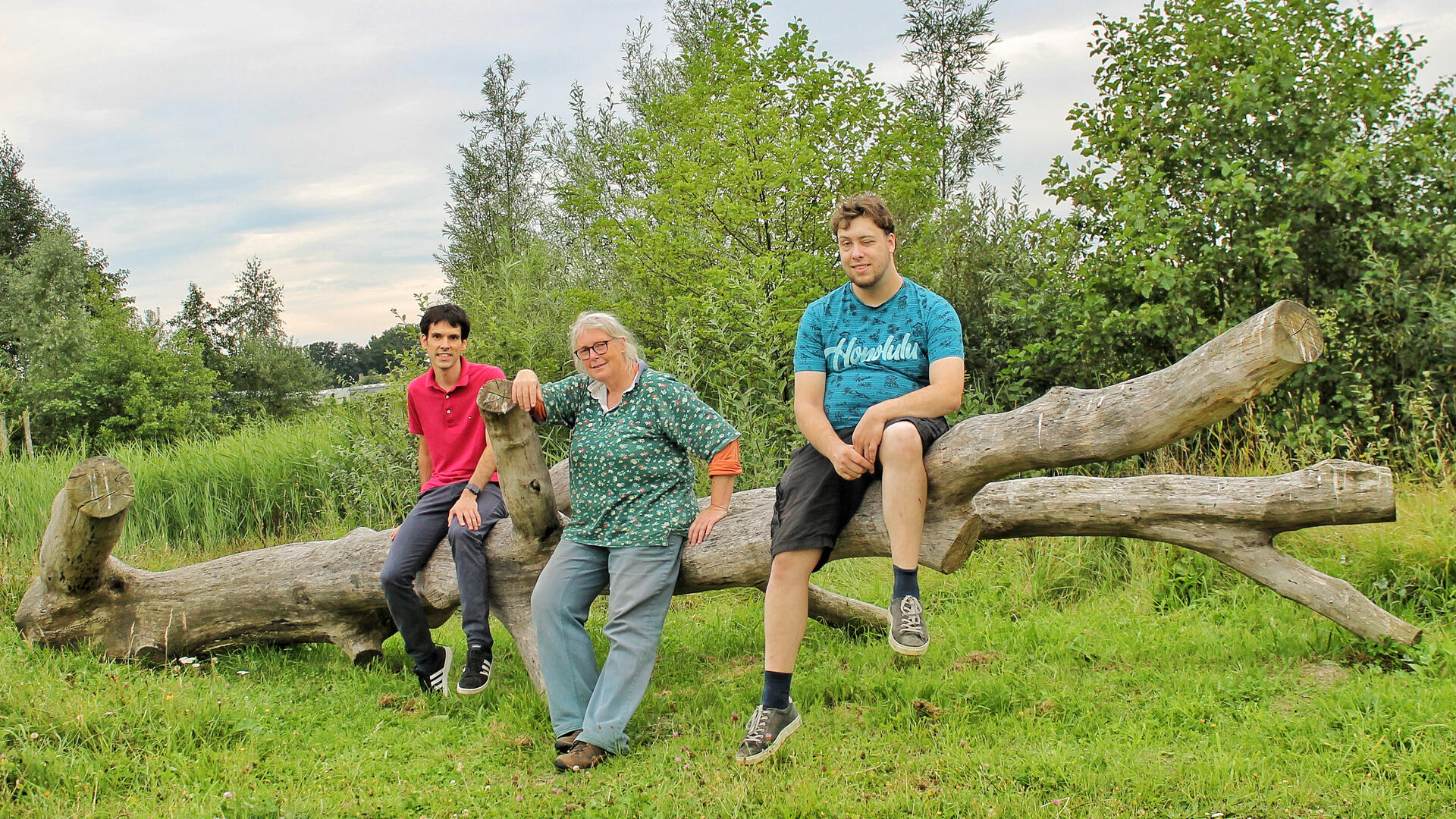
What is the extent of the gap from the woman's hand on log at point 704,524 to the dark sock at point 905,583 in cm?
94

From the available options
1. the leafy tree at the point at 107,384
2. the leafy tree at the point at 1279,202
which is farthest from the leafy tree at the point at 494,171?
the leafy tree at the point at 1279,202

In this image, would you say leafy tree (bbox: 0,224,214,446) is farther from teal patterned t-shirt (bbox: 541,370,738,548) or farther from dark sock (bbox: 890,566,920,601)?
dark sock (bbox: 890,566,920,601)

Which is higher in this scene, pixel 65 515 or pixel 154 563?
pixel 65 515

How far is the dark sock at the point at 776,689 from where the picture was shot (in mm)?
3715

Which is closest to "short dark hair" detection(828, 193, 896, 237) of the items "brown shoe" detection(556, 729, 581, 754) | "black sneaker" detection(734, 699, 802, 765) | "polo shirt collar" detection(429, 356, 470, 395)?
"black sneaker" detection(734, 699, 802, 765)

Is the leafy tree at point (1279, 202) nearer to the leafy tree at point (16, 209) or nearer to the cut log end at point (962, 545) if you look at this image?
the cut log end at point (962, 545)

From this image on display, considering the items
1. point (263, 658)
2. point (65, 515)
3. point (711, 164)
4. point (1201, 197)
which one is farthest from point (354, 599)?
point (1201, 197)

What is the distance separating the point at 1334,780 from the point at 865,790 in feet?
5.15

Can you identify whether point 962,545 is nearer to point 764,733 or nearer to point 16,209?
point 764,733

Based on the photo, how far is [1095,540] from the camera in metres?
6.10

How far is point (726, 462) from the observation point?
13.7 feet

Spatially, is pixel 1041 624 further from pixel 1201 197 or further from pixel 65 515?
pixel 65 515

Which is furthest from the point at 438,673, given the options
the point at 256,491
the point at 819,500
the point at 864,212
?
the point at 256,491

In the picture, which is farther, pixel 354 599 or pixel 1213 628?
pixel 354 599
